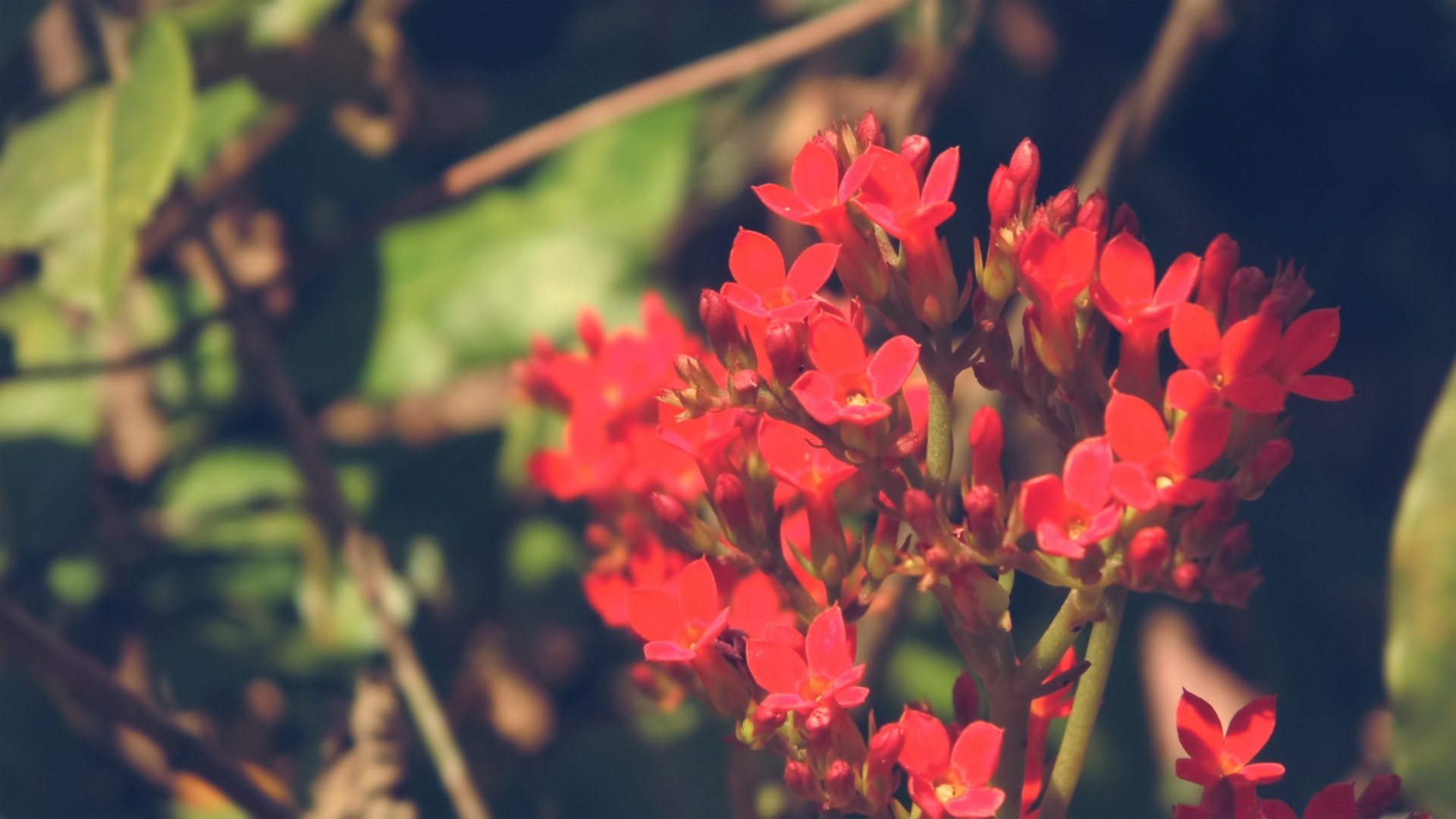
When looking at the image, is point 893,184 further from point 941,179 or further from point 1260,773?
point 1260,773

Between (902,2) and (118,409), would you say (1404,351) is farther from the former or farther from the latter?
(118,409)

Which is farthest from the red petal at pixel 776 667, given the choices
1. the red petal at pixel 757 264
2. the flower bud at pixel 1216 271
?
the flower bud at pixel 1216 271

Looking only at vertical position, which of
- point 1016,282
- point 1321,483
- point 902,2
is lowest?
point 1321,483

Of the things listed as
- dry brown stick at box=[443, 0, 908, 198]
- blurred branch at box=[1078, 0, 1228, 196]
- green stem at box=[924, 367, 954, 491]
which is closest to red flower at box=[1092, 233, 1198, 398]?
green stem at box=[924, 367, 954, 491]

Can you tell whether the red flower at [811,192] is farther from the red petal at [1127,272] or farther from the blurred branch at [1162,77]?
the blurred branch at [1162,77]

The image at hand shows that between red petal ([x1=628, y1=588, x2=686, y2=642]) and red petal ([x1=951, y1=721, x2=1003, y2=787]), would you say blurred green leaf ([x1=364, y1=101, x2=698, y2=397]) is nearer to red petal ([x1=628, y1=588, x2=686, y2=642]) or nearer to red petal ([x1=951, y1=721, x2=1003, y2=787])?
red petal ([x1=628, y1=588, x2=686, y2=642])

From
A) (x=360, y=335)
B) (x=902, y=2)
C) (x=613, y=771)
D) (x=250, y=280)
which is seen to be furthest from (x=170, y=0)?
(x=613, y=771)

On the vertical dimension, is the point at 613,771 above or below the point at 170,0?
below
